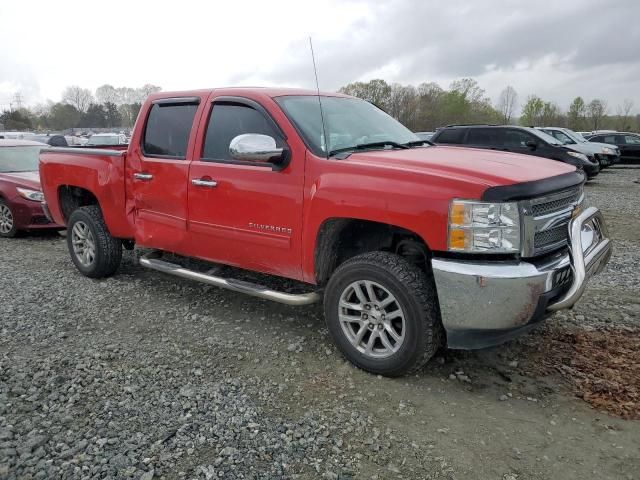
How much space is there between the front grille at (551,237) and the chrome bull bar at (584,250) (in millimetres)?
70

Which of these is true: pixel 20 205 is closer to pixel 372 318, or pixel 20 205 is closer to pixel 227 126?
pixel 227 126

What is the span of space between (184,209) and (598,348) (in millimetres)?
3431

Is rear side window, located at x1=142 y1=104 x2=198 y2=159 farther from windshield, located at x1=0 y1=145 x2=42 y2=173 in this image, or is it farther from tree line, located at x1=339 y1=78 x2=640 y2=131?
tree line, located at x1=339 y1=78 x2=640 y2=131

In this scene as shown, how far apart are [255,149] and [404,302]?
1.45 m

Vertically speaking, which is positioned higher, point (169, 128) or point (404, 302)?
point (169, 128)

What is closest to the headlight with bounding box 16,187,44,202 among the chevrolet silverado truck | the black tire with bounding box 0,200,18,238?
the black tire with bounding box 0,200,18,238

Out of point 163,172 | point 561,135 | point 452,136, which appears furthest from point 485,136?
point 163,172

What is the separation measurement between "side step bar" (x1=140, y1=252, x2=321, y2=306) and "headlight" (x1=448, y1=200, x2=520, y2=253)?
1.26 m

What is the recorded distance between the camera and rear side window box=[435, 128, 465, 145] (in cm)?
1373

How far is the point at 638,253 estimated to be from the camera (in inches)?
258

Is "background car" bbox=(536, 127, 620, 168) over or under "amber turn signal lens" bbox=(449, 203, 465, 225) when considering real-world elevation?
under

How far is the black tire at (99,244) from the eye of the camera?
536 centimetres

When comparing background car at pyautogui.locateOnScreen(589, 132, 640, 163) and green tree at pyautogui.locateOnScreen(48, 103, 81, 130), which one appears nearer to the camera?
background car at pyautogui.locateOnScreen(589, 132, 640, 163)

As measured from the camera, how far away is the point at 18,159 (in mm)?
8852
